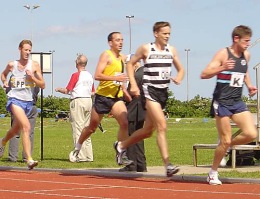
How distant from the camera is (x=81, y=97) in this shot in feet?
62.8

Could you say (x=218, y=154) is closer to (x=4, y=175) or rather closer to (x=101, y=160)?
(x=4, y=175)

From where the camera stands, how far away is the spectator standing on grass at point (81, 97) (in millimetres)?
18906

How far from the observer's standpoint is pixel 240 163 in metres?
17.1

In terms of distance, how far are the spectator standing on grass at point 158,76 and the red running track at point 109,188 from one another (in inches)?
26.6

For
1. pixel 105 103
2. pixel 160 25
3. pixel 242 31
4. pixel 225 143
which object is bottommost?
pixel 225 143

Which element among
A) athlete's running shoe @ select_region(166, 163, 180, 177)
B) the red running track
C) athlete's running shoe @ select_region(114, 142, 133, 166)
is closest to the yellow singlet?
athlete's running shoe @ select_region(114, 142, 133, 166)

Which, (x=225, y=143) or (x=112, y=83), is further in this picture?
(x=112, y=83)

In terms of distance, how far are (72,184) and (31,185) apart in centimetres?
61

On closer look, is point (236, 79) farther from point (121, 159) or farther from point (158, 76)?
point (121, 159)

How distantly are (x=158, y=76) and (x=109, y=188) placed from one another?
6.31 feet

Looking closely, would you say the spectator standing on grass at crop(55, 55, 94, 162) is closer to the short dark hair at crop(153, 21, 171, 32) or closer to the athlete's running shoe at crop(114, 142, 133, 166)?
the athlete's running shoe at crop(114, 142, 133, 166)

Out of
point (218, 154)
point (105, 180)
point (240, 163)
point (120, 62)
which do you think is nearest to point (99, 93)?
point (120, 62)

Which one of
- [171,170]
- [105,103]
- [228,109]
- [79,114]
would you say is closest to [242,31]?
[228,109]

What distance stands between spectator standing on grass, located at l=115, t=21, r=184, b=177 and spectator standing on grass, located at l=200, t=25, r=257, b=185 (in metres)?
0.84
